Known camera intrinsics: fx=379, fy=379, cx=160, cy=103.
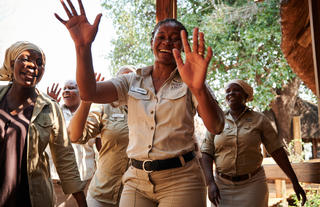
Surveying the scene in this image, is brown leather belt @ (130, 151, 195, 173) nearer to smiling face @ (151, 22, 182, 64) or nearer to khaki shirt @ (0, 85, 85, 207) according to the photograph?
smiling face @ (151, 22, 182, 64)

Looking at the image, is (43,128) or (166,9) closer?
(43,128)

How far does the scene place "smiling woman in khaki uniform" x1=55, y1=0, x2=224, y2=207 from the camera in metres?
2.03

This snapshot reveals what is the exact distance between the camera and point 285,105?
12.9m

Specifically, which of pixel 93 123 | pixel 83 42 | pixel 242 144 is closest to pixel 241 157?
pixel 242 144

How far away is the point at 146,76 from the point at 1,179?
114cm

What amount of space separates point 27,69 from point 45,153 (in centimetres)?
62

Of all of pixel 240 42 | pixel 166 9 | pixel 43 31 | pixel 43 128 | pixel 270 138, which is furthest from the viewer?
pixel 240 42

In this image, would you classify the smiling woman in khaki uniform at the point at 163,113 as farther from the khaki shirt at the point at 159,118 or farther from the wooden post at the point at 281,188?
the wooden post at the point at 281,188

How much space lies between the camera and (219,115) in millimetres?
2129

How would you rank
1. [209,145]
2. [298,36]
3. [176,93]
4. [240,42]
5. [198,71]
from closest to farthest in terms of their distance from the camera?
1. [198,71]
2. [176,93]
3. [298,36]
4. [209,145]
5. [240,42]

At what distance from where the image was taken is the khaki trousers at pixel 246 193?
12.9 ft

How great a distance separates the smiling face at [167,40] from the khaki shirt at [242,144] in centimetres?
206

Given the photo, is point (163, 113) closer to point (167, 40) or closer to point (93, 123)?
point (167, 40)

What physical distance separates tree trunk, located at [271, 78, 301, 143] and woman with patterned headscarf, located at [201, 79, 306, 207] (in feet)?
28.1
